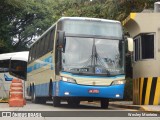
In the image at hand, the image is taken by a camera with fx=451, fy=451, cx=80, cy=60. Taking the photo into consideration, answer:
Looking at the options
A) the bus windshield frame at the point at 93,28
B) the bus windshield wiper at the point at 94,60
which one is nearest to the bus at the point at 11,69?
the bus windshield frame at the point at 93,28

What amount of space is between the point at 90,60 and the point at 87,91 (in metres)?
1.21

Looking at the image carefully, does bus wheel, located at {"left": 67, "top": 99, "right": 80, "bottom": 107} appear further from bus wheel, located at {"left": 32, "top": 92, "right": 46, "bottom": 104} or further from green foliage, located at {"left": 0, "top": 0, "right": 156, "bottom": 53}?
green foliage, located at {"left": 0, "top": 0, "right": 156, "bottom": 53}

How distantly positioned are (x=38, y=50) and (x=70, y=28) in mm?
6757

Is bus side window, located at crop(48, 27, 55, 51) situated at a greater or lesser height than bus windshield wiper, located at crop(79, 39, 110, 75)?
greater

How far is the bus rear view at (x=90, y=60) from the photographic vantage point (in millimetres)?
17297

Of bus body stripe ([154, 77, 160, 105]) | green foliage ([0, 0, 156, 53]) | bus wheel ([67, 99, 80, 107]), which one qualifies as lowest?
bus wheel ([67, 99, 80, 107])

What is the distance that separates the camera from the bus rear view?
1730 cm

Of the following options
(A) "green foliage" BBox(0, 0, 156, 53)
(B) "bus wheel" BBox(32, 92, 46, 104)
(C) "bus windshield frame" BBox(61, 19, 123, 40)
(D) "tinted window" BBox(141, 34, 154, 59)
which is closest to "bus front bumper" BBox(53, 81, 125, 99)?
(C) "bus windshield frame" BBox(61, 19, 123, 40)

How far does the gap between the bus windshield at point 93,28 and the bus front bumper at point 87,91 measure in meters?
2.10

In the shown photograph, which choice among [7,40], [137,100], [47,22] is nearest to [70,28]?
[137,100]

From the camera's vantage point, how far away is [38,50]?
24.4m

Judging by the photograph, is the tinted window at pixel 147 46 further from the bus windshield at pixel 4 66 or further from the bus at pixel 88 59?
the bus windshield at pixel 4 66

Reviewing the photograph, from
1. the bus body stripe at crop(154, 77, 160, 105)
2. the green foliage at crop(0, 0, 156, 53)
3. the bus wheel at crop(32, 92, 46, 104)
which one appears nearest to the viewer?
the bus body stripe at crop(154, 77, 160, 105)

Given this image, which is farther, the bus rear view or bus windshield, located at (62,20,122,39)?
bus windshield, located at (62,20,122,39)
